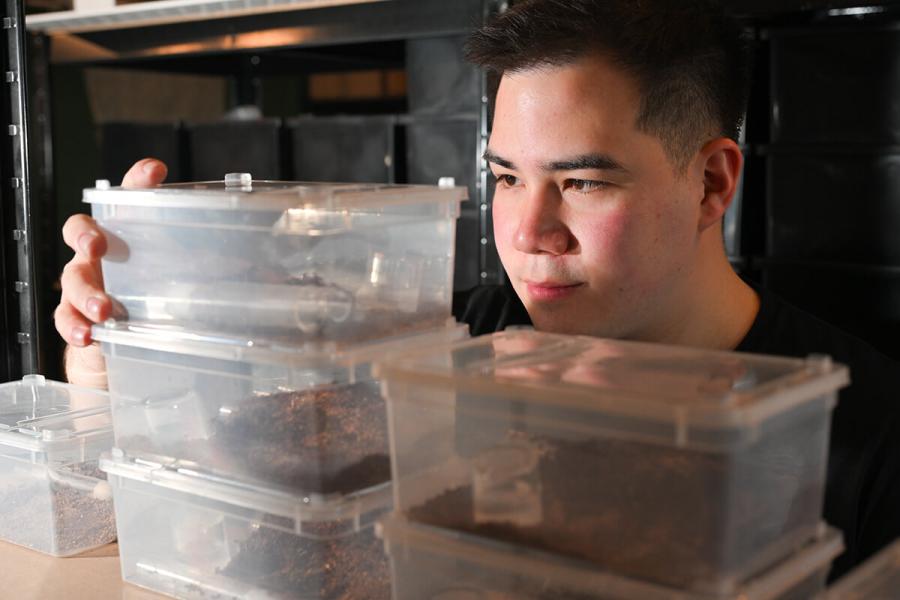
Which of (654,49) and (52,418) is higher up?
(654,49)

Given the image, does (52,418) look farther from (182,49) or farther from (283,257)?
(182,49)

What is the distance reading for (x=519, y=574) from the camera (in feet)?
2.30

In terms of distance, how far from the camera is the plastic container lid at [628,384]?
24.5 inches

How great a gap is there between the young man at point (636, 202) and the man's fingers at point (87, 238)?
3 centimetres

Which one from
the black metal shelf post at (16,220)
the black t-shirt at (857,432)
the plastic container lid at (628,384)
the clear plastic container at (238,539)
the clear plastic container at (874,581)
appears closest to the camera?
the plastic container lid at (628,384)

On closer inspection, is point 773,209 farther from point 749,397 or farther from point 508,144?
point 749,397

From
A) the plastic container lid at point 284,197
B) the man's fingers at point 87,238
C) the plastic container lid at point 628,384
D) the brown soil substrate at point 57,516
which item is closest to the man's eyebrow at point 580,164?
the plastic container lid at point 284,197

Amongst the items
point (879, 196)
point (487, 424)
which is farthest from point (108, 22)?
point (487, 424)

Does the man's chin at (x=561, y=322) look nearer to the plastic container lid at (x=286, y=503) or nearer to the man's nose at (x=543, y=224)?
the man's nose at (x=543, y=224)

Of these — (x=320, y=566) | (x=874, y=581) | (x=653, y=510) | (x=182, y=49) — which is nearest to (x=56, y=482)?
(x=320, y=566)

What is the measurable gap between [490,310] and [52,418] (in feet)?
2.53

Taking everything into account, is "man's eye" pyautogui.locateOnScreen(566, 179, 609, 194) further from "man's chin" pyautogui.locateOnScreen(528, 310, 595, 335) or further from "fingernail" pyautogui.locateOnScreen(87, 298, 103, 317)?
"fingernail" pyautogui.locateOnScreen(87, 298, 103, 317)

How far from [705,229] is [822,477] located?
64 centimetres

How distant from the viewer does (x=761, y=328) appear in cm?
136
